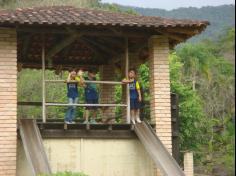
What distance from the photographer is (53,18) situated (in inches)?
536

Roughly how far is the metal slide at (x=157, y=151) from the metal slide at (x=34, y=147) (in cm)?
215

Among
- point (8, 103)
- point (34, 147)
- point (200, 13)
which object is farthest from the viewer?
point (200, 13)

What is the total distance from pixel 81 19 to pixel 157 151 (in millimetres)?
3118

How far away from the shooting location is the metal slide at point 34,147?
481 inches

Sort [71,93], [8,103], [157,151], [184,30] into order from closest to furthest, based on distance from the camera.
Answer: [157,151]
[8,103]
[184,30]
[71,93]

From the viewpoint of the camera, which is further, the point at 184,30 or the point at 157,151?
the point at 184,30

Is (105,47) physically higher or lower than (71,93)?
higher

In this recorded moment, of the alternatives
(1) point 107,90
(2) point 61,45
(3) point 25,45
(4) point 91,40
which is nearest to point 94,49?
(4) point 91,40

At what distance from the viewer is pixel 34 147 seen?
12961mm

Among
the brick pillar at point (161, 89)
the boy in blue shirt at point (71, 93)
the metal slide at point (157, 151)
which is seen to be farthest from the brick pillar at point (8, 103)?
the brick pillar at point (161, 89)

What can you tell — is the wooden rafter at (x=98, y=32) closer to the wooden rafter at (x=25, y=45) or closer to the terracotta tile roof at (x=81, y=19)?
the terracotta tile roof at (x=81, y=19)

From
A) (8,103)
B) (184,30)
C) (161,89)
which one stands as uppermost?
(184,30)

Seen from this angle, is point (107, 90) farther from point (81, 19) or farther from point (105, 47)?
point (81, 19)

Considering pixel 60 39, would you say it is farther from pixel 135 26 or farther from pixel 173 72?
pixel 173 72
